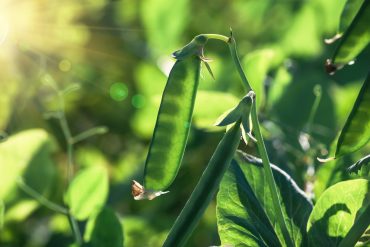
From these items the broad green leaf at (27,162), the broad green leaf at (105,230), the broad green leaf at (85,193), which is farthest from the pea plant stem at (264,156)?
the broad green leaf at (27,162)

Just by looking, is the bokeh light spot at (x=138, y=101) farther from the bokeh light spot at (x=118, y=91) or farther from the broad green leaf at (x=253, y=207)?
the broad green leaf at (x=253, y=207)

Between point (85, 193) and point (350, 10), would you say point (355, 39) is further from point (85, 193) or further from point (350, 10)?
point (85, 193)

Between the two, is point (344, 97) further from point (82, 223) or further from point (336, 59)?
point (336, 59)

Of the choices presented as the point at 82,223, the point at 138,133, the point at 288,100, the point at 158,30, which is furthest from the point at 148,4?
the point at 82,223

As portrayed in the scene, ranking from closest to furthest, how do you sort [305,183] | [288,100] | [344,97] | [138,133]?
[305,183] → [288,100] → [344,97] → [138,133]

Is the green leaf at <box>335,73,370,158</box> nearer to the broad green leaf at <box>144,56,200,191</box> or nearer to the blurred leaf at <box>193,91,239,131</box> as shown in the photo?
the broad green leaf at <box>144,56,200,191</box>

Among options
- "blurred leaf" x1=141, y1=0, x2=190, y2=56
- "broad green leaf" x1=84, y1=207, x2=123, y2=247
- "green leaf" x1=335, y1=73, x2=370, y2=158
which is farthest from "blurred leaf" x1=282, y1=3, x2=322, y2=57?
"green leaf" x1=335, y1=73, x2=370, y2=158
